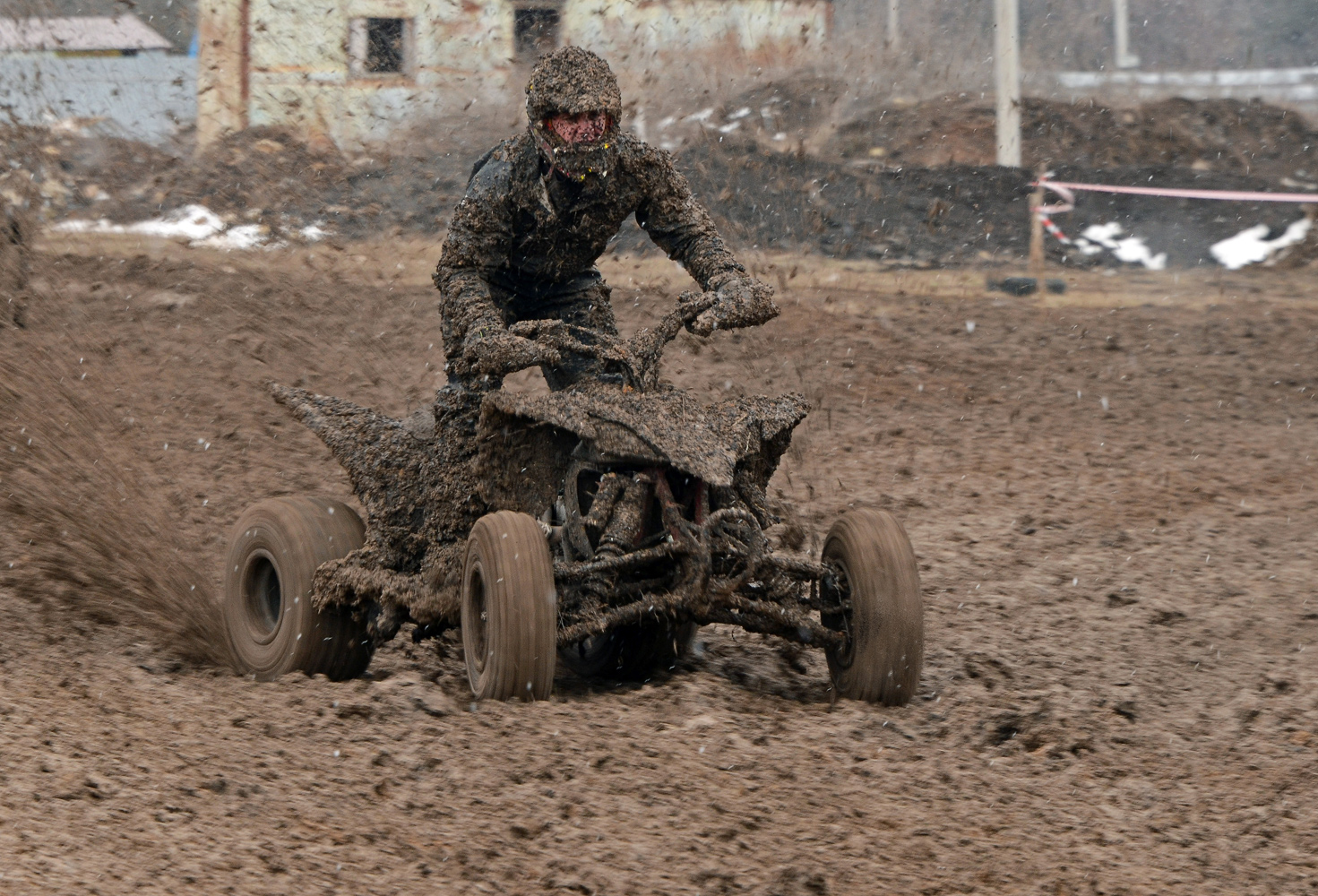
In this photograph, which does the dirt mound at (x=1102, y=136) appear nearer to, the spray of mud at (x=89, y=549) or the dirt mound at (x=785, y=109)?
the dirt mound at (x=785, y=109)

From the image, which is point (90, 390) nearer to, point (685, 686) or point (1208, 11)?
point (685, 686)

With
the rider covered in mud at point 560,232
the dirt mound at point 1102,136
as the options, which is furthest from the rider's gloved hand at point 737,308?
the dirt mound at point 1102,136

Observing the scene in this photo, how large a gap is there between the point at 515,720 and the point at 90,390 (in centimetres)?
711

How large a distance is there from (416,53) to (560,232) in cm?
1394

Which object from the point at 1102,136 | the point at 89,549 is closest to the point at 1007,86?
the point at 1102,136

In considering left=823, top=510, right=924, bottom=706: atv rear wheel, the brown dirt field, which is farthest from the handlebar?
the brown dirt field

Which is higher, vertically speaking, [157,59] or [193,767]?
[157,59]

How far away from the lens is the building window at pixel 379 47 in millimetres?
18125

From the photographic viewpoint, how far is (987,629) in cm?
629

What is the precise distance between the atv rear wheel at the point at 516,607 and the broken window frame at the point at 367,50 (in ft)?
46.6

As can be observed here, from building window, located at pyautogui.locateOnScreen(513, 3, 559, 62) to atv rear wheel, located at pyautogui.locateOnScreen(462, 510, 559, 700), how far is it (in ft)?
50.2

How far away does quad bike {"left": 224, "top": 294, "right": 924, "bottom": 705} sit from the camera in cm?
468

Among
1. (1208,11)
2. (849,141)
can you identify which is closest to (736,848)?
(849,141)

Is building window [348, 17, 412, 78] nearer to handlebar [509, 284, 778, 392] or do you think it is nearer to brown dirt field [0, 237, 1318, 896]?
brown dirt field [0, 237, 1318, 896]
